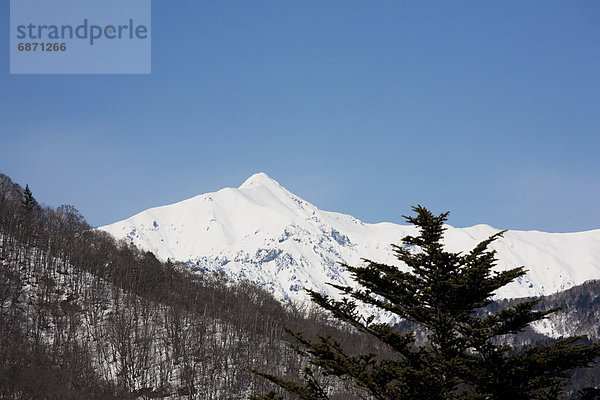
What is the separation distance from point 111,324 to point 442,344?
10942cm

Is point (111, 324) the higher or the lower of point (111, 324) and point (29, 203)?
the lower

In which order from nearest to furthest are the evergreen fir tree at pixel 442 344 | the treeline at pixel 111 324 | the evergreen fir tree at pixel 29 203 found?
1. the evergreen fir tree at pixel 442 344
2. the treeline at pixel 111 324
3. the evergreen fir tree at pixel 29 203

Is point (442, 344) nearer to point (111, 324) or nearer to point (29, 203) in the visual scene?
point (111, 324)

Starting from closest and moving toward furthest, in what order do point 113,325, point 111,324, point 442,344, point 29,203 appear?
point 442,344 < point 113,325 < point 111,324 < point 29,203

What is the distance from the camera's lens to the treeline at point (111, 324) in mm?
92562

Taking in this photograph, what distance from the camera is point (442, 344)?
14641 mm

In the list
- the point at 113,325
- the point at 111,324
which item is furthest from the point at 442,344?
the point at 111,324

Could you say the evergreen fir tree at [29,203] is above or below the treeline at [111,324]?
above

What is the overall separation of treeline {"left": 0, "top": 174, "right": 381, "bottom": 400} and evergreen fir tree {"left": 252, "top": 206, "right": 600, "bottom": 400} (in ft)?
231

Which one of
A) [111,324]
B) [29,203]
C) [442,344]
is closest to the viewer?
[442,344]

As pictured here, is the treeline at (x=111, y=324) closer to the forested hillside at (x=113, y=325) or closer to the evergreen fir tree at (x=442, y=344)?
the forested hillside at (x=113, y=325)

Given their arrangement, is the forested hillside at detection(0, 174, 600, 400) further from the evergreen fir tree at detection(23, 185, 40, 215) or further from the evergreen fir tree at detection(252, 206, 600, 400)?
the evergreen fir tree at detection(252, 206, 600, 400)

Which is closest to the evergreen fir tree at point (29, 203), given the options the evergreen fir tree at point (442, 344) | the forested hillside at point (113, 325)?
the forested hillside at point (113, 325)

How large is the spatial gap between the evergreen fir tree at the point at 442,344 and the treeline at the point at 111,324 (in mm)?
70267
